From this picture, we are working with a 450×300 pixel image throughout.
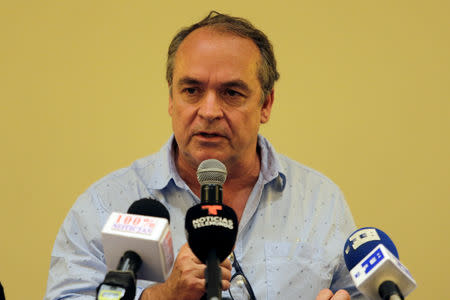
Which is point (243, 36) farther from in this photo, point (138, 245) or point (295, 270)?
point (138, 245)

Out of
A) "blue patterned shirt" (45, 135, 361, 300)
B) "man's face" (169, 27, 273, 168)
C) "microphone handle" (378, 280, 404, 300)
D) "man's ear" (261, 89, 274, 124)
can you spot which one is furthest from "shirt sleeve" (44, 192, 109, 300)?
"microphone handle" (378, 280, 404, 300)

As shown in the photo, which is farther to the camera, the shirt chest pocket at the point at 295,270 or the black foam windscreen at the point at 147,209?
the shirt chest pocket at the point at 295,270

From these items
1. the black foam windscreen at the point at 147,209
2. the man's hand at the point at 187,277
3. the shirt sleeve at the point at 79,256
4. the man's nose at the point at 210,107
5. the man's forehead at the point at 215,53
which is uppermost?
the man's forehead at the point at 215,53

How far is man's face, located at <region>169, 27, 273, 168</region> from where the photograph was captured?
183 cm

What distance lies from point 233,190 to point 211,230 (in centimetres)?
106

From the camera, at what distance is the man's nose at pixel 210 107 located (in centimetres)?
180

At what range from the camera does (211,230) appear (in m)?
1.01

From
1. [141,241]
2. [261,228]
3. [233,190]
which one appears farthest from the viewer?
[233,190]

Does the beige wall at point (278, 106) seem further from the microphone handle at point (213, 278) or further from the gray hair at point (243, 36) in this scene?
the microphone handle at point (213, 278)

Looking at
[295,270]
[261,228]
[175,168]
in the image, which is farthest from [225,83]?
[295,270]

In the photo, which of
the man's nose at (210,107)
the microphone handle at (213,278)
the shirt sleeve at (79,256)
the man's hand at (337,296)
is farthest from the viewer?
the man's nose at (210,107)

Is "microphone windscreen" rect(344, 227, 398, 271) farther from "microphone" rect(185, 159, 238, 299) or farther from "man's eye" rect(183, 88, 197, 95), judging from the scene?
"man's eye" rect(183, 88, 197, 95)

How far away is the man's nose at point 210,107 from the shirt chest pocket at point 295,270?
1.57 ft


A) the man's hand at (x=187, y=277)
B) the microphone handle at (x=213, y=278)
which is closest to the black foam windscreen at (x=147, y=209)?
the man's hand at (x=187, y=277)
